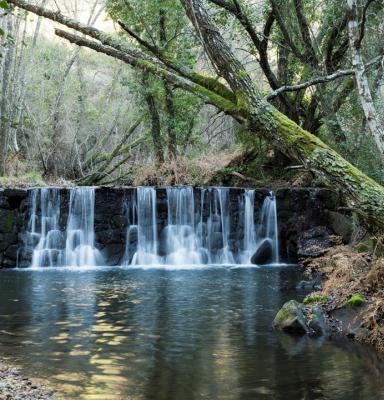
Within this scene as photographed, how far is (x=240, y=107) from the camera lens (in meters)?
7.34

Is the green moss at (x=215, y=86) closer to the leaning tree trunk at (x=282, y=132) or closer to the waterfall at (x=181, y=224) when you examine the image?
the leaning tree trunk at (x=282, y=132)

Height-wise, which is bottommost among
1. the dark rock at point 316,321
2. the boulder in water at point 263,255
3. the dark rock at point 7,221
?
the dark rock at point 316,321

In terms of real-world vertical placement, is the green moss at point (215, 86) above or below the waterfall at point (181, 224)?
above

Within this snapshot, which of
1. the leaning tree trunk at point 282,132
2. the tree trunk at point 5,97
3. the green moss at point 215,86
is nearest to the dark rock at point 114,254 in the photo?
the tree trunk at point 5,97

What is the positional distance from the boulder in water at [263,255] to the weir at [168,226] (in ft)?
0.43

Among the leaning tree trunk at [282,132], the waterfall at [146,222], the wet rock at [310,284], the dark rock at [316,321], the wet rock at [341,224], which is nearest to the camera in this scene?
the leaning tree trunk at [282,132]

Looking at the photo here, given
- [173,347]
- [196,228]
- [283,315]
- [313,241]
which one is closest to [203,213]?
[196,228]

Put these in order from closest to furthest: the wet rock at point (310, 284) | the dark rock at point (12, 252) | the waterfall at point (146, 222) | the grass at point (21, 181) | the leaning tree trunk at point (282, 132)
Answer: the leaning tree trunk at point (282, 132) < the wet rock at point (310, 284) < the dark rock at point (12, 252) < the waterfall at point (146, 222) < the grass at point (21, 181)

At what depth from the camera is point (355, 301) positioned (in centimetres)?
854

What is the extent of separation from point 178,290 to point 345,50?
8651 mm

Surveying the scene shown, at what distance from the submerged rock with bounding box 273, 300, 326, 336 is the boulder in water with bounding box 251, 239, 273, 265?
862 centimetres

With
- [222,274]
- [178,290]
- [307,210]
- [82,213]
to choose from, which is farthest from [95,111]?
[178,290]

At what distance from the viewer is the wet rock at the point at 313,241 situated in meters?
16.6

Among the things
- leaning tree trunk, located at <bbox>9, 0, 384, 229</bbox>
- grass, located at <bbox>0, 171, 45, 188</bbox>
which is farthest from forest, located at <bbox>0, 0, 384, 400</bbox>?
grass, located at <bbox>0, 171, 45, 188</bbox>
